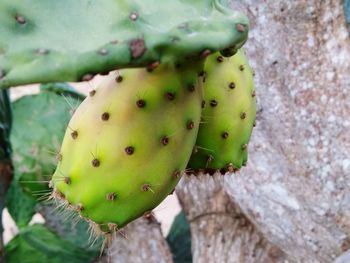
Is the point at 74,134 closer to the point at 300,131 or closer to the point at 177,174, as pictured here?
the point at 177,174

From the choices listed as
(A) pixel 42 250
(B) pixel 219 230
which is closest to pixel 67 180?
(B) pixel 219 230

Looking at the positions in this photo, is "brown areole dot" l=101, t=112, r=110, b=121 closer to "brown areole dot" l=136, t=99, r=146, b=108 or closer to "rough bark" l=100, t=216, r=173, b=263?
"brown areole dot" l=136, t=99, r=146, b=108

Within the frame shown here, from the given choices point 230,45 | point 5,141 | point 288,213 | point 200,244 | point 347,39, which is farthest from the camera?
point 200,244

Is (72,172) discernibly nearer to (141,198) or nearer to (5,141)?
(141,198)

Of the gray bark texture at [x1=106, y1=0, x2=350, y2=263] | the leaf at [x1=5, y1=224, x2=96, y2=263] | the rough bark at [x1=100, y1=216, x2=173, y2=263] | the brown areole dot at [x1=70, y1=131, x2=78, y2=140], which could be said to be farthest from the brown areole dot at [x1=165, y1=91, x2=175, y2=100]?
the leaf at [x1=5, y1=224, x2=96, y2=263]

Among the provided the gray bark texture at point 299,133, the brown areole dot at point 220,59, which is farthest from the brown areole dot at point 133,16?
the gray bark texture at point 299,133

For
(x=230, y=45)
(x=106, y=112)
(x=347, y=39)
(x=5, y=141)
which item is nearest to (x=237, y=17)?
(x=230, y=45)
